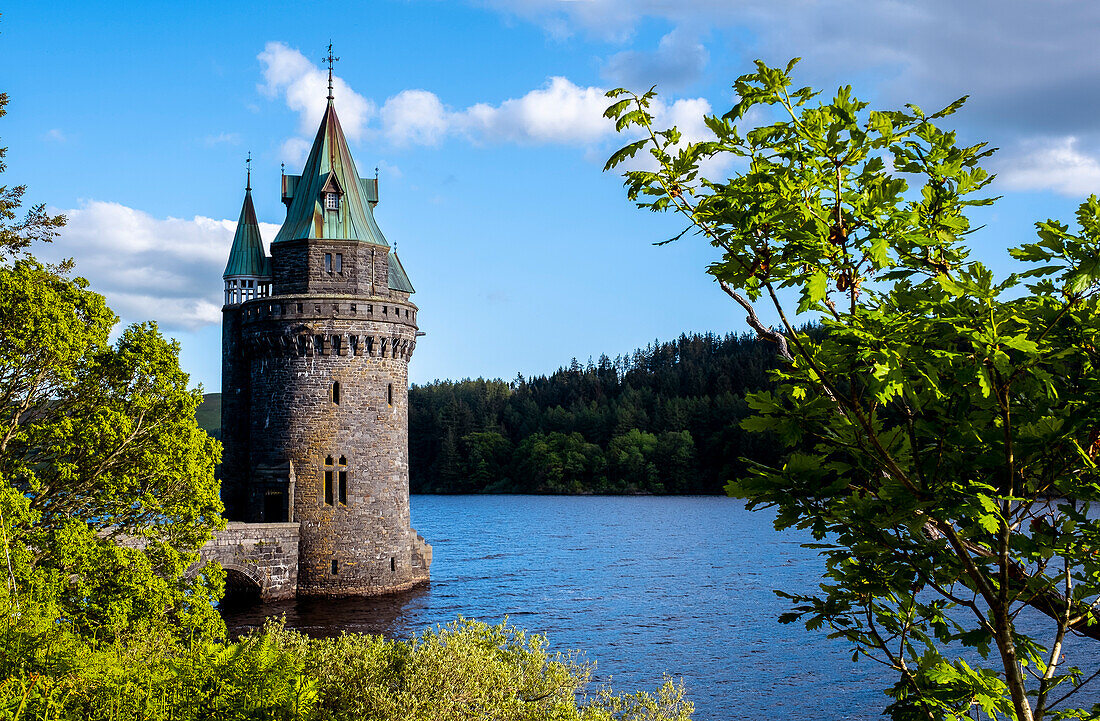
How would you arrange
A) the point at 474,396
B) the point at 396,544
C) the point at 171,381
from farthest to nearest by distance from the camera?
the point at 474,396 < the point at 396,544 < the point at 171,381

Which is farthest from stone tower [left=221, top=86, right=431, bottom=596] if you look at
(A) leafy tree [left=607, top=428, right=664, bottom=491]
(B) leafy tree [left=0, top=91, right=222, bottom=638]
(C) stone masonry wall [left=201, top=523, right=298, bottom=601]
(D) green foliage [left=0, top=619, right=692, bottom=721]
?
(A) leafy tree [left=607, top=428, right=664, bottom=491]

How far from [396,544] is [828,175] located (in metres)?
35.8

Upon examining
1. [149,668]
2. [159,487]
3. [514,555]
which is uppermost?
[159,487]

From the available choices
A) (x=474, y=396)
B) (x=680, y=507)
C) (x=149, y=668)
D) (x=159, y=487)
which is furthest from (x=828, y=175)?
(x=474, y=396)

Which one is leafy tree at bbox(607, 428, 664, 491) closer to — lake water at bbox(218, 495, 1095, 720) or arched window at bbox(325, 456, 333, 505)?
lake water at bbox(218, 495, 1095, 720)

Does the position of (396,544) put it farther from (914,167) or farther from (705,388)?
(705,388)

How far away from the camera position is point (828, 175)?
5.37m

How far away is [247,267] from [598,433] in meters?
114

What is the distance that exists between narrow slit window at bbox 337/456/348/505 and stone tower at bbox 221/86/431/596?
40mm

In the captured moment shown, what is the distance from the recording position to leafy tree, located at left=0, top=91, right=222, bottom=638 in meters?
17.7

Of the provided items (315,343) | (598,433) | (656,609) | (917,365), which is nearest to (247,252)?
(315,343)

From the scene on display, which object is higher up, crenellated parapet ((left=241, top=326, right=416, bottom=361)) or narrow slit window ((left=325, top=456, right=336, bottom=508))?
crenellated parapet ((left=241, top=326, right=416, bottom=361))

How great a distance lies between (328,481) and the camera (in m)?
38.2

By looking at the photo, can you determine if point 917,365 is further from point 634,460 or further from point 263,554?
point 634,460
